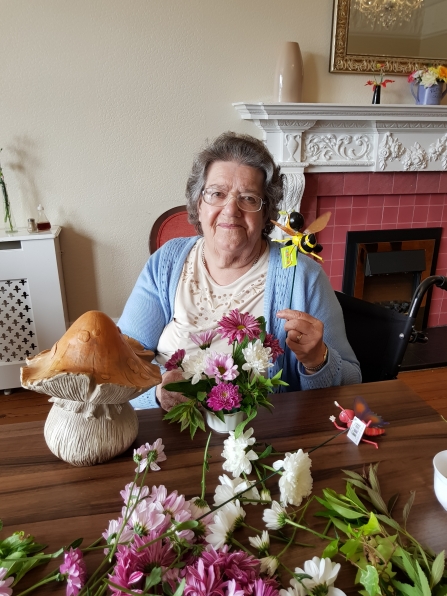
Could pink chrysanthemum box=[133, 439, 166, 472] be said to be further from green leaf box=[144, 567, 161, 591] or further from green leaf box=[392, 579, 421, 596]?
green leaf box=[392, 579, 421, 596]

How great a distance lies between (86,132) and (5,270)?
827 mm

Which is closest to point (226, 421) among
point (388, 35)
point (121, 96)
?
point (121, 96)

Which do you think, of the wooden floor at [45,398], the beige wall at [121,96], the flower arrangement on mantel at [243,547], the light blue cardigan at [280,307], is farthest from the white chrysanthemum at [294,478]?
the beige wall at [121,96]

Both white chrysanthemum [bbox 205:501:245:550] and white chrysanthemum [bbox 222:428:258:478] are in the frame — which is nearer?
white chrysanthemum [bbox 205:501:245:550]

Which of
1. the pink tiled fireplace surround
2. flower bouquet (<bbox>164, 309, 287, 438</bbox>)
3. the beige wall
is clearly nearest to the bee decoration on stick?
flower bouquet (<bbox>164, 309, 287, 438</bbox>)

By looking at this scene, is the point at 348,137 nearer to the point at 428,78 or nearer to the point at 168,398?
the point at 428,78

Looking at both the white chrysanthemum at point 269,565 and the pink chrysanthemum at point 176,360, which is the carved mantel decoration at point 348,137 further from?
the white chrysanthemum at point 269,565

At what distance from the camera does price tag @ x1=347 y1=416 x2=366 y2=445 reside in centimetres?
78

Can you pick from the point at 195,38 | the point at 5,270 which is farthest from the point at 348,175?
the point at 5,270

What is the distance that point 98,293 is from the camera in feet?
8.46

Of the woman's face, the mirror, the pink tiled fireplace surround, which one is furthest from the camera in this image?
the pink tiled fireplace surround

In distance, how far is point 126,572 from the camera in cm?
45

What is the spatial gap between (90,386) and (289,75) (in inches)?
86.9

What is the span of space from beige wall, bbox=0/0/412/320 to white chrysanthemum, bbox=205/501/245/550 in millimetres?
2103
